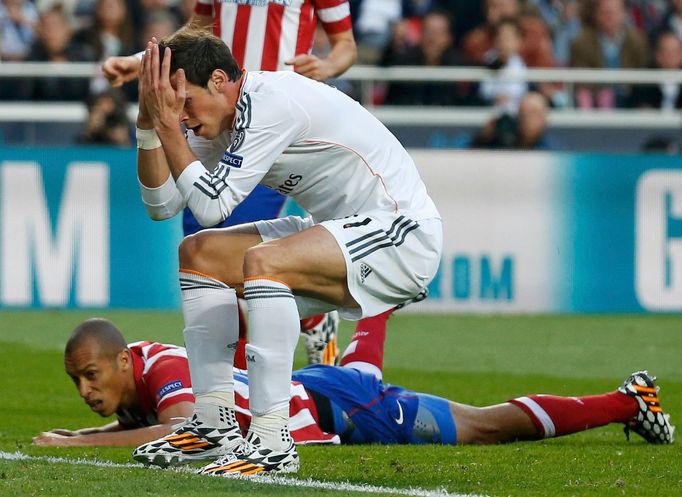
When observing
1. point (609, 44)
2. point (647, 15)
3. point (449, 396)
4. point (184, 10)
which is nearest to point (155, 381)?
point (449, 396)

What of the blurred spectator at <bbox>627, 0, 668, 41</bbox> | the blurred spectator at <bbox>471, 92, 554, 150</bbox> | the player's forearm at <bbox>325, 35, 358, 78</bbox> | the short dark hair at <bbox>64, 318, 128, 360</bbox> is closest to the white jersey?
the short dark hair at <bbox>64, 318, 128, 360</bbox>

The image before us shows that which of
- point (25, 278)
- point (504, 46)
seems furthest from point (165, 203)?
point (504, 46)

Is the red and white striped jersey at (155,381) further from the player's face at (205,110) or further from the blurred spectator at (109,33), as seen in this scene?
the blurred spectator at (109,33)

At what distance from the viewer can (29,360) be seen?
9.23 meters

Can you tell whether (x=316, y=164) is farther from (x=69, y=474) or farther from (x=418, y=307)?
(x=418, y=307)

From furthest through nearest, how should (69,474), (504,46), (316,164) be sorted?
(504,46) < (316,164) < (69,474)

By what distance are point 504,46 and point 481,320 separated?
3.40m

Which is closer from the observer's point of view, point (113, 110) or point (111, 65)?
point (111, 65)

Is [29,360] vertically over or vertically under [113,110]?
under

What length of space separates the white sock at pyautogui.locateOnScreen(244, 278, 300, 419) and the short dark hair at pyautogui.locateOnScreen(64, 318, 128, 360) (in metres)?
1.13

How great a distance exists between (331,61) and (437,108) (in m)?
7.08

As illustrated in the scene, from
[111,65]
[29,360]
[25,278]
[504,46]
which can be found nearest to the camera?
[111,65]

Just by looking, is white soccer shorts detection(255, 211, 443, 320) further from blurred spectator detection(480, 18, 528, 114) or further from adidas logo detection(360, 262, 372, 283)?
blurred spectator detection(480, 18, 528, 114)

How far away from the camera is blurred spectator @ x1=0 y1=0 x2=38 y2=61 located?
14.8 m
